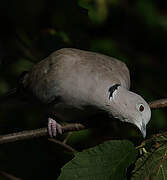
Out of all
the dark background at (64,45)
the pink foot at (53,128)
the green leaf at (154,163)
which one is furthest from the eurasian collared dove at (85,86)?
the green leaf at (154,163)

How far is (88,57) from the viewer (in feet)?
9.91

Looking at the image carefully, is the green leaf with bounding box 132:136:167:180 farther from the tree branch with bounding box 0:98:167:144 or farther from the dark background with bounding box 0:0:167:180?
the tree branch with bounding box 0:98:167:144

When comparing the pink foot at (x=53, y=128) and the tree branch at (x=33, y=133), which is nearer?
the tree branch at (x=33, y=133)

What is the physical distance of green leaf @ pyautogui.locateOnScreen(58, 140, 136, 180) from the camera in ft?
6.51

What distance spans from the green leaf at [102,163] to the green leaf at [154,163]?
0.05 metres

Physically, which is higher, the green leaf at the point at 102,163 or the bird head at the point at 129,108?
the green leaf at the point at 102,163

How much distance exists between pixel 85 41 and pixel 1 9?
0.63m

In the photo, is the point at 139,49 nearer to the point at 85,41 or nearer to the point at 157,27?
the point at 157,27

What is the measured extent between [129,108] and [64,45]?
0.82 metres

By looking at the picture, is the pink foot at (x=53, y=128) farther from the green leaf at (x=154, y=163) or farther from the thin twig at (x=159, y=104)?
the green leaf at (x=154, y=163)

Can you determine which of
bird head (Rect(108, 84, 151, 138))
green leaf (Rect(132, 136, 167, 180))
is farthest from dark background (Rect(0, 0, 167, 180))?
green leaf (Rect(132, 136, 167, 180))

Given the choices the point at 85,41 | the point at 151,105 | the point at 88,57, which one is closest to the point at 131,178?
the point at 151,105

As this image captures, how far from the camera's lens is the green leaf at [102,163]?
78.1 inches

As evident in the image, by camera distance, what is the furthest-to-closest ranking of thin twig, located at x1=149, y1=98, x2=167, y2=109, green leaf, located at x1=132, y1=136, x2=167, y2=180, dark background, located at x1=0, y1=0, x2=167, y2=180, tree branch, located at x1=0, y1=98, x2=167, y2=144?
dark background, located at x1=0, y1=0, x2=167, y2=180 → thin twig, located at x1=149, y1=98, x2=167, y2=109 → tree branch, located at x1=0, y1=98, x2=167, y2=144 → green leaf, located at x1=132, y1=136, x2=167, y2=180
